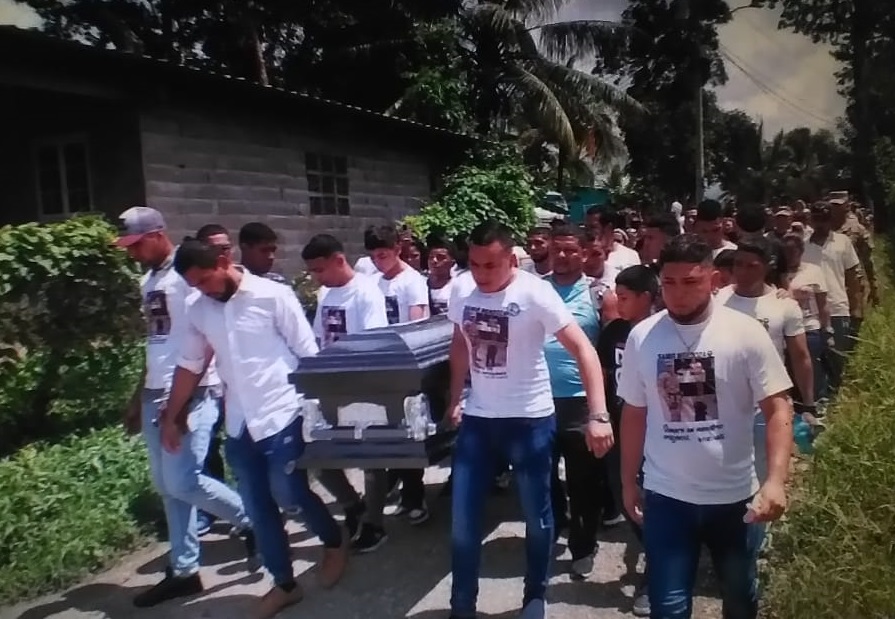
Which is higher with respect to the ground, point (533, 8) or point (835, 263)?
point (533, 8)

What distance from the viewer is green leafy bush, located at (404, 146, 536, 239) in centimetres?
1288

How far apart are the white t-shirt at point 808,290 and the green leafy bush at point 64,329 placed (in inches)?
171

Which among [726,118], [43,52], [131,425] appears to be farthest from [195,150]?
[726,118]

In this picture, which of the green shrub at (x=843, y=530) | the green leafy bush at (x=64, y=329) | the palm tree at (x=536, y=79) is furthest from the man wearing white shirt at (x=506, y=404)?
the palm tree at (x=536, y=79)

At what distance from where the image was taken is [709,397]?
9.22ft

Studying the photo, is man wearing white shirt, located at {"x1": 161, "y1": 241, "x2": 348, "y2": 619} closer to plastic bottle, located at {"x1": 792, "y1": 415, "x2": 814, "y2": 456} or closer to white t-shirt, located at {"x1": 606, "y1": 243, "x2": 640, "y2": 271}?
plastic bottle, located at {"x1": 792, "y1": 415, "x2": 814, "y2": 456}

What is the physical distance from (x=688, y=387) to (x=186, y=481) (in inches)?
99.1

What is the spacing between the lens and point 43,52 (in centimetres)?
725

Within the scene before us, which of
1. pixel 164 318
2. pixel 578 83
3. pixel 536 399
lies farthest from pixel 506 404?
pixel 578 83

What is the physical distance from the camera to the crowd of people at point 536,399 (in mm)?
2842

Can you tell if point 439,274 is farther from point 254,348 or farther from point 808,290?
point 254,348

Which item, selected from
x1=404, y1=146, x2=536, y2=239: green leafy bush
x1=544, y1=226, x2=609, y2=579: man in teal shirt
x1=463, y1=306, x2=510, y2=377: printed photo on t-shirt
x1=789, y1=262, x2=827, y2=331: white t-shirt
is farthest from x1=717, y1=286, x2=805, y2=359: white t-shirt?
x1=404, y1=146, x2=536, y2=239: green leafy bush

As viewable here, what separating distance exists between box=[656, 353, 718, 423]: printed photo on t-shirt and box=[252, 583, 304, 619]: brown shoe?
6.99 ft

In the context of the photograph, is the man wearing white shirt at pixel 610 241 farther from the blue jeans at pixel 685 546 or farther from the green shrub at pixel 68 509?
the green shrub at pixel 68 509
